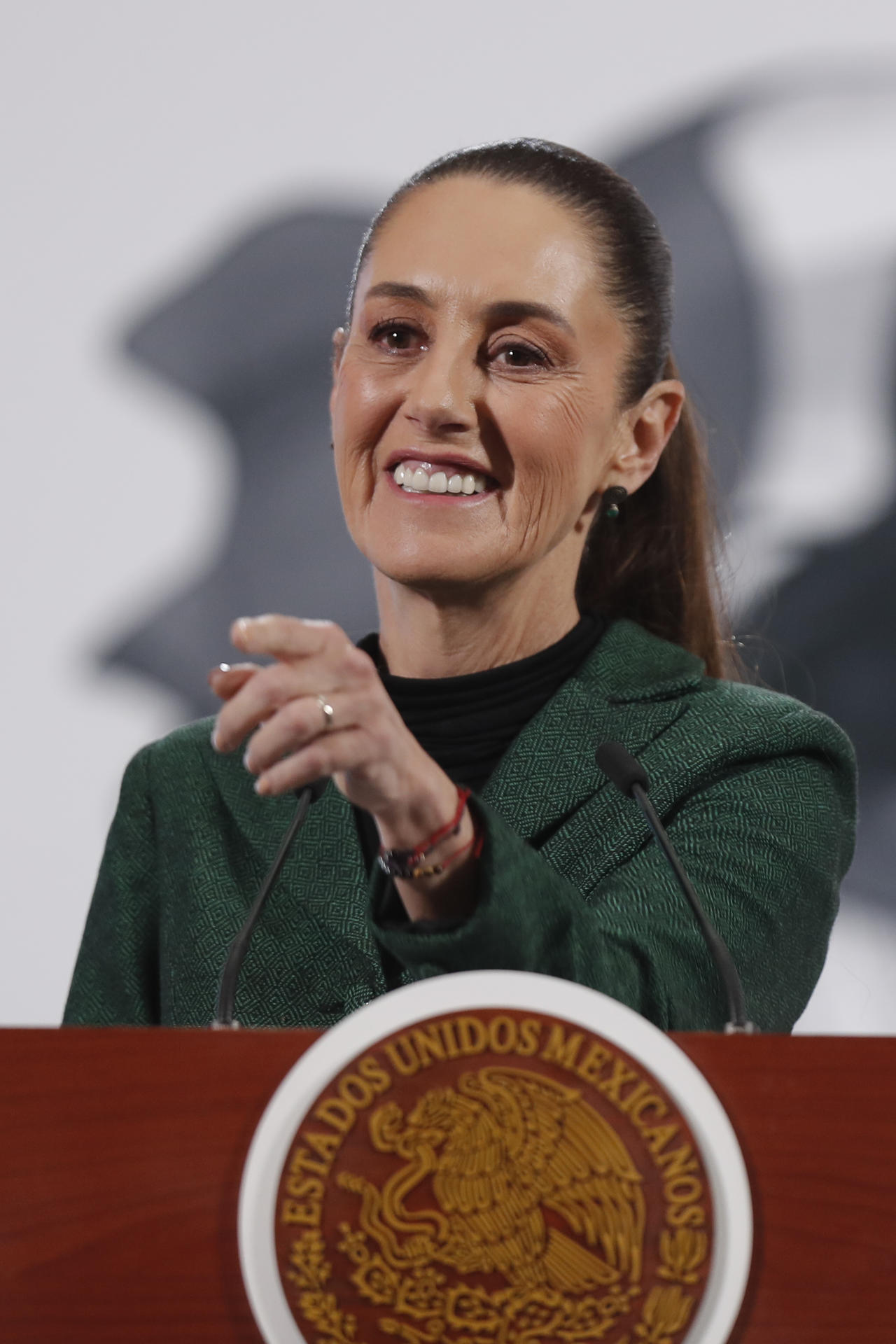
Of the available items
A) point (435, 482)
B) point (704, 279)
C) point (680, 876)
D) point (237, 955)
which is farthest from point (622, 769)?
point (704, 279)

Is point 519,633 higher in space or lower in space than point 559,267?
lower

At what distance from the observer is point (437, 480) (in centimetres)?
129

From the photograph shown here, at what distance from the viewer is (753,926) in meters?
1.11

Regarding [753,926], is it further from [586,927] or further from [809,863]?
[586,927]

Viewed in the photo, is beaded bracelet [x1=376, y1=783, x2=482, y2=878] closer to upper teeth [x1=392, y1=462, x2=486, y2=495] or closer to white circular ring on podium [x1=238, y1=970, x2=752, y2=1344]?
white circular ring on podium [x1=238, y1=970, x2=752, y2=1344]

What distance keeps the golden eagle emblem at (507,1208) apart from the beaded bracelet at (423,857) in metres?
0.22

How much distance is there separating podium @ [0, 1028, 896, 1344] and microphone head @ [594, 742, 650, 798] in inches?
10.4

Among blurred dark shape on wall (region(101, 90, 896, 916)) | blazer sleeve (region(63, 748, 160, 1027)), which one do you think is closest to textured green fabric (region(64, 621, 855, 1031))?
blazer sleeve (region(63, 748, 160, 1027))

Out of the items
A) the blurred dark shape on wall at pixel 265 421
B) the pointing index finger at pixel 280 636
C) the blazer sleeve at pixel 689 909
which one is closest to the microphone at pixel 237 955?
the blazer sleeve at pixel 689 909

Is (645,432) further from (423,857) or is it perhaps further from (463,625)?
(423,857)

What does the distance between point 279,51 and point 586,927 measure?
5.04 feet

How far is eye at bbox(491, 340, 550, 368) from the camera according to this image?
1302 millimetres

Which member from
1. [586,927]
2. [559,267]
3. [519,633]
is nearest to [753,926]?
[586,927]

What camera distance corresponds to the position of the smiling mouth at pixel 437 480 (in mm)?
1293
